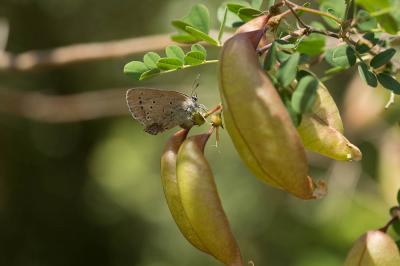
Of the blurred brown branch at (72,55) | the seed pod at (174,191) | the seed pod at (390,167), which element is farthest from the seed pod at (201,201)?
the seed pod at (390,167)

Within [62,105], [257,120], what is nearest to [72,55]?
[62,105]

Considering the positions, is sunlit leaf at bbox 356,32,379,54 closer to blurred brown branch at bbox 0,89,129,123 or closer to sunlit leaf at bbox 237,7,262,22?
sunlit leaf at bbox 237,7,262,22

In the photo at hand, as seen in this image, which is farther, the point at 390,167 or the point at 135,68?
the point at 390,167

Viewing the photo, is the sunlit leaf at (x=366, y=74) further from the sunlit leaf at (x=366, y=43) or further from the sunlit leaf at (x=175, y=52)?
the sunlit leaf at (x=175, y=52)

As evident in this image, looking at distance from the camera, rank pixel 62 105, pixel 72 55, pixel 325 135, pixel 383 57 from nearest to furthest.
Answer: pixel 325 135
pixel 383 57
pixel 72 55
pixel 62 105

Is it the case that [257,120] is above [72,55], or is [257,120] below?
above

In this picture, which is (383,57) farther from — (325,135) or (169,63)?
(169,63)
